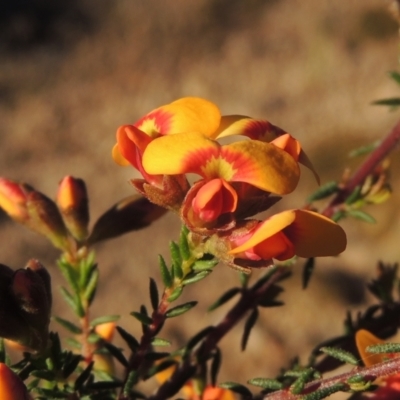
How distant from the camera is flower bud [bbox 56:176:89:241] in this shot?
3.45ft

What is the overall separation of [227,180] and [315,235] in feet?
0.38

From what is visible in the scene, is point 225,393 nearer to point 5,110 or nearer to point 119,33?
point 5,110

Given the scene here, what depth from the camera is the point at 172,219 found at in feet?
11.9

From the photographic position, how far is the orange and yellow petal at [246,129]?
733 mm

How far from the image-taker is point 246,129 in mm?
737

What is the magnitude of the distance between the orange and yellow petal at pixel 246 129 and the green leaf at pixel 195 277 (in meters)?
0.17

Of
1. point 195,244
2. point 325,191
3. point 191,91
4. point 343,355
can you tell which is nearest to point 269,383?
point 343,355

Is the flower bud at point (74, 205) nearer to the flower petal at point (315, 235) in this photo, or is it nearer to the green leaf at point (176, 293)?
the green leaf at point (176, 293)

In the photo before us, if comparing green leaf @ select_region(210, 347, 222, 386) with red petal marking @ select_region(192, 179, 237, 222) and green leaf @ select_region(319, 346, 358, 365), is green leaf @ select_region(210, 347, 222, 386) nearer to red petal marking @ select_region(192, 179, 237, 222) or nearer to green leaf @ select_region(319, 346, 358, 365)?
green leaf @ select_region(319, 346, 358, 365)

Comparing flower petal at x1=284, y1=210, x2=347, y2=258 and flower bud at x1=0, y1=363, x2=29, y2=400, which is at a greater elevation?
flower petal at x1=284, y1=210, x2=347, y2=258

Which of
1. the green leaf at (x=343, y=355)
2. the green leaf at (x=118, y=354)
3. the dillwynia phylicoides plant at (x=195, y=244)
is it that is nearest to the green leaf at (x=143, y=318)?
the dillwynia phylicoides plant at (x=195, y=244)

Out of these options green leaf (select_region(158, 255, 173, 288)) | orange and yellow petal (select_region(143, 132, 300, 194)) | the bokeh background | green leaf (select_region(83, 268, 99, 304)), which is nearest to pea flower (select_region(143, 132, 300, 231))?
orange and yellow petal (select_region(143, 132, 300, 194))

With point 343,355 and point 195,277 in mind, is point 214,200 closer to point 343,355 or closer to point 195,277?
point 195,277

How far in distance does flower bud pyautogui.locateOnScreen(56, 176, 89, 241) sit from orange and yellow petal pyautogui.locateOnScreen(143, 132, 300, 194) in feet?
1.35
